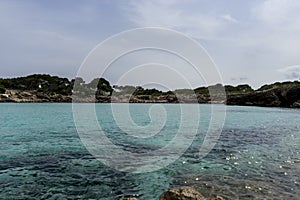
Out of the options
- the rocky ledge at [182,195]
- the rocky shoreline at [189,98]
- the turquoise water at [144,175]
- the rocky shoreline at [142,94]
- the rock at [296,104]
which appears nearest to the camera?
the rocky ledge at [182,195]

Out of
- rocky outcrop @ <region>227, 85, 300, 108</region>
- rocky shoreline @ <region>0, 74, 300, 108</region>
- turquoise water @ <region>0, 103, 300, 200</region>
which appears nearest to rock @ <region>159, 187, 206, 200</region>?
turquoise water @ <region>0, 103, 300, 200</region>

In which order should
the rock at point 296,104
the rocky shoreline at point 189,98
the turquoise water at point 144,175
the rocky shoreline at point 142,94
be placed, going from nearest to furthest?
the turquoise water at point 144,175 < the rock at point 296,104 < the rocky shoreline at point 189,98 < the rocky shoreline at point 142,94

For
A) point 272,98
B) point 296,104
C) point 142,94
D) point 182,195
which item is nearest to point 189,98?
point 272,98

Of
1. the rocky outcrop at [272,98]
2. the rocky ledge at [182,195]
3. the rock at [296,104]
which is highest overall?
the rocky outcrop at [272,98]

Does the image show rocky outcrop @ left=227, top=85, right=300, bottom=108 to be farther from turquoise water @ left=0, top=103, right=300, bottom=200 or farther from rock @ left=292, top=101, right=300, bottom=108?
turquoise water @ left=0, top=103, right=300, bottom=200

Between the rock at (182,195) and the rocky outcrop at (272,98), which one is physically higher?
the rocky outcrop at (272,98)

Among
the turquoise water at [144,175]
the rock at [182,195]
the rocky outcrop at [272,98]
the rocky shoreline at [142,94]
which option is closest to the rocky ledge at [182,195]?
the rock at [182,195]

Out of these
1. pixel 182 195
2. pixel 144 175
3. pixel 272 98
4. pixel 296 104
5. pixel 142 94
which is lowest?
pixel 144 175

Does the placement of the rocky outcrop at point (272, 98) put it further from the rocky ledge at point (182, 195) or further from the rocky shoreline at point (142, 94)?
the rocky ledge at point (182, 195)

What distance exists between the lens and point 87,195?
10594 mm

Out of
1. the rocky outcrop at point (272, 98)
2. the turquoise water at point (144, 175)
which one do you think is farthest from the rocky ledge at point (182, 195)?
the rocky outcrop at point (272, 98)

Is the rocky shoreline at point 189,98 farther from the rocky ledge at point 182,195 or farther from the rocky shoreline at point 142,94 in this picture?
the rocky ledge at point 182,195

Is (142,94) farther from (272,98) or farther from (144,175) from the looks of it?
(144,175)

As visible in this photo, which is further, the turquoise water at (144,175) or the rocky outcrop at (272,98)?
the rocky outcrop at (272,98)
